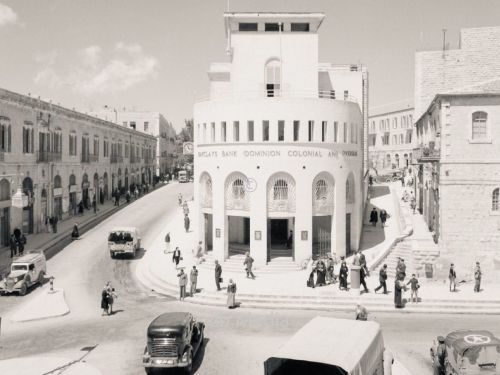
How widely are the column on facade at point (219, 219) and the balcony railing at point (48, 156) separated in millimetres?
16443

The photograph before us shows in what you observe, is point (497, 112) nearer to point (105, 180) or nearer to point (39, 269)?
point (39, 269)

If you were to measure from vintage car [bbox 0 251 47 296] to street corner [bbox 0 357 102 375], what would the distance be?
8.45 metres

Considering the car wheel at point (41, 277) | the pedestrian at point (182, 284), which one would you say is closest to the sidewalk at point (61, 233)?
the car wheel at point (41, 277)

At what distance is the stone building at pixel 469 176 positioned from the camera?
28172 mm

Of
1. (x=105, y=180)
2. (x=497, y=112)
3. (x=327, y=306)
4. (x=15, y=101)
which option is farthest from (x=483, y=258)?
(x=105, y=180)

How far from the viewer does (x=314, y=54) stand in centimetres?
3600

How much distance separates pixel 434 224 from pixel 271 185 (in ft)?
36.9

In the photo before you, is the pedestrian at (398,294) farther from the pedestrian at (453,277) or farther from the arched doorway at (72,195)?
the arched doorway at (72,195)

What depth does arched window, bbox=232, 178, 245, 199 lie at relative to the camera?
30.6 metres

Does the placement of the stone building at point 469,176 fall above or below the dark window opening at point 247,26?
below

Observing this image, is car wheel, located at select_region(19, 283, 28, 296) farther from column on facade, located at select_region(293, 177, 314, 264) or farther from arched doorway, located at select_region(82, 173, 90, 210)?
arched doorway, located at select_region(82, 173, 90, 210)

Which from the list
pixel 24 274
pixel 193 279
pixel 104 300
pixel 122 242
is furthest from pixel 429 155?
pixel 24 274

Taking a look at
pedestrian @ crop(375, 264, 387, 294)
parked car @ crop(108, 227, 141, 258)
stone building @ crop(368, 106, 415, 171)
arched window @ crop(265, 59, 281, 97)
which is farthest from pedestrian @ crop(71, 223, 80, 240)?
stone building @ crop(368, 106, 415, 171)

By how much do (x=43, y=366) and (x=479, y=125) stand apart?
984 inches
